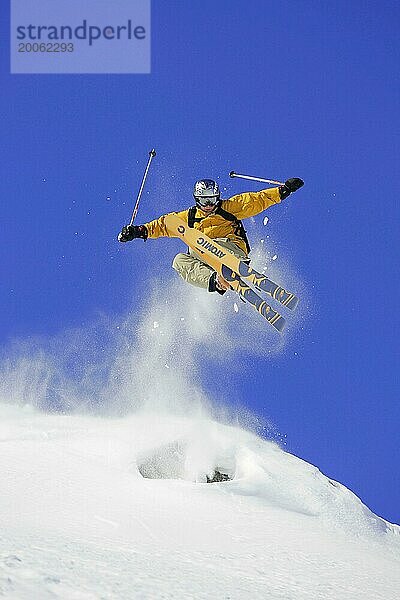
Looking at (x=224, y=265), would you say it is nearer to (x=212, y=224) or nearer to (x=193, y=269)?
(x=193, y=269)

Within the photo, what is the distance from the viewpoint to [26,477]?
8664 mm

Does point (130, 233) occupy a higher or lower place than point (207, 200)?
lower

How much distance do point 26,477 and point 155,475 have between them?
381 cm

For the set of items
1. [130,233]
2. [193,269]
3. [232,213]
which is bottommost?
[193,269]

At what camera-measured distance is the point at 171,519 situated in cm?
783

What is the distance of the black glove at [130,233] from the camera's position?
10891 mm

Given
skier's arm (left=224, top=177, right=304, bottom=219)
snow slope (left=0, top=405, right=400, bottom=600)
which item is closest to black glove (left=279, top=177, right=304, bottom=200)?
skier's arm (left=224, top=177, right=304, bottom=219)

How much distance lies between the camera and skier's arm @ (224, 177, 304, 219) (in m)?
10.6

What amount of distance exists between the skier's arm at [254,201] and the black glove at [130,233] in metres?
1.54

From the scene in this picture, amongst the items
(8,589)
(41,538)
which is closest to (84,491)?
(41,538)

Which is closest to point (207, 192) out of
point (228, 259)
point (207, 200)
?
point (207, 200)

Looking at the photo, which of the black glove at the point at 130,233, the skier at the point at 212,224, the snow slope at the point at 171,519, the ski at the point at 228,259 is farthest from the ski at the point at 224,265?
the snow slope at the point at 171,519

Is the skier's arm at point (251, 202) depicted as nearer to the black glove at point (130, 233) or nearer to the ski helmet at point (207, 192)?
the ski helmet at point (207, 192)

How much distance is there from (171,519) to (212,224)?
17.1 feet
